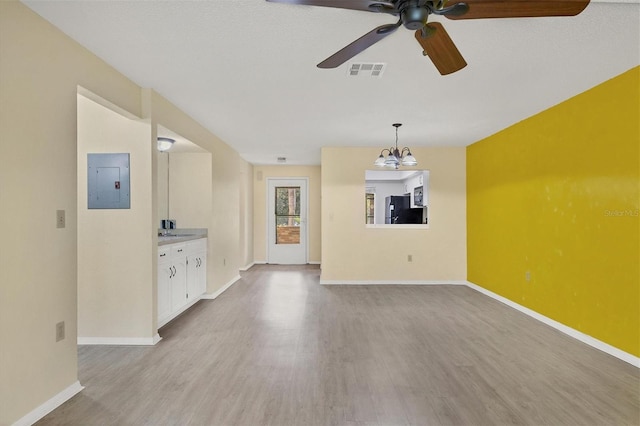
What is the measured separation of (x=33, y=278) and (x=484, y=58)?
11.2 ft

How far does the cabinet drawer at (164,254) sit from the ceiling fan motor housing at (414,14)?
3110 millimetres

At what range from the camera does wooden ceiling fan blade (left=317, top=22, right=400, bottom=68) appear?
1.62 metres

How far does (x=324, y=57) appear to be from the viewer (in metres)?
2.47

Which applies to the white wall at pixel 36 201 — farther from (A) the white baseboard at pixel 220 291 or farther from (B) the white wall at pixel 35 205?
(A) the white baseboard at pixel 220 291

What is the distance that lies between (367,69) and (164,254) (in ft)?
9.25

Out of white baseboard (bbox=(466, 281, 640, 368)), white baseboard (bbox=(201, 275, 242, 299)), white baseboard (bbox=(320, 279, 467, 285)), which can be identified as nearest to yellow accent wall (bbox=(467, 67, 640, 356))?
white baseboard (bbox=(466, 281, 640, 368))

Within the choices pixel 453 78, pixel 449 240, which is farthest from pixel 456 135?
pixel 453 78

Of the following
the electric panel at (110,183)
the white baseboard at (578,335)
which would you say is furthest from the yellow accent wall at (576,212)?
the electric panel at (110,183)

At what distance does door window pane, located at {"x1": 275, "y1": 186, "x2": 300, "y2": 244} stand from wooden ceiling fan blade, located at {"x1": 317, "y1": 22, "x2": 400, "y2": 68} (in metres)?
6.16

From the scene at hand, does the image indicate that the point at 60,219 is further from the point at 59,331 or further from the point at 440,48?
the point at 440,48

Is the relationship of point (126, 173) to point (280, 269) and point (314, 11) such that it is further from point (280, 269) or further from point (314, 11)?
point (280, 269)

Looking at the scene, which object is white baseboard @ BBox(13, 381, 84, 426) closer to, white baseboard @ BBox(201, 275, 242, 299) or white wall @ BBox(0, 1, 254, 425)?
white wall @ BBox(0, 1, 254, 425)

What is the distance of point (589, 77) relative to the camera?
284 centimetres

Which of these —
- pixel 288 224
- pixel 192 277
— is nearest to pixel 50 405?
pixel 192 277
